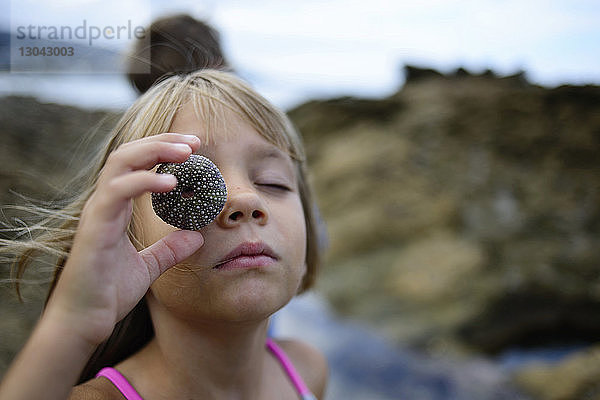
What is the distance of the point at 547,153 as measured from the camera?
4695mm

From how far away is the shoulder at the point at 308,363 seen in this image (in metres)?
1.76

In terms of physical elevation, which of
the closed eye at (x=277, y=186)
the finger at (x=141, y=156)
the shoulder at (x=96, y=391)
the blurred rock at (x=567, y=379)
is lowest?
the blurred rock at (x=567, y=379)

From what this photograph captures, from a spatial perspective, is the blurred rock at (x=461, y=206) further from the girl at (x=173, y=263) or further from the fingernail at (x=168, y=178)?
the fingernail at (x=168, y=178)

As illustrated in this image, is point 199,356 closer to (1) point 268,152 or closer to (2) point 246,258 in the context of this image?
(2) point 246,258

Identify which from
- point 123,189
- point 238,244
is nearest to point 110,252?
point 123,189

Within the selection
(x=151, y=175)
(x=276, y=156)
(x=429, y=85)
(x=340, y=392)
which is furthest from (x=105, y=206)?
(x=429, y=85)

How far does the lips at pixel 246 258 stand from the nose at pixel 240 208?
0.06m

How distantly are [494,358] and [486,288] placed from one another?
572mm

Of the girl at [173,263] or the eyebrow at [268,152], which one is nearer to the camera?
the girl at [173,263]

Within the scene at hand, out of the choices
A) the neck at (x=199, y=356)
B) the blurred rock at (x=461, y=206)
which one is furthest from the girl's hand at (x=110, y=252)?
the blurred rock at (x=461, y=206)

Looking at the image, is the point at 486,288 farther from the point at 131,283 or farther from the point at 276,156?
the point at 131,283

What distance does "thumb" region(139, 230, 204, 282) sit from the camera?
103cm

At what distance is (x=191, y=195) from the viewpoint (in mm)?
1004

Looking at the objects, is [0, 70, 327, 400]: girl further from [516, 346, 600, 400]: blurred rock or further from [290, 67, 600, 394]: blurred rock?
[290, 67, 600, 394]: blurred rock
